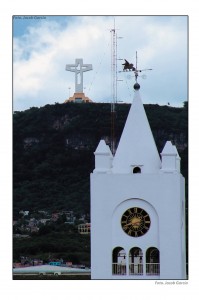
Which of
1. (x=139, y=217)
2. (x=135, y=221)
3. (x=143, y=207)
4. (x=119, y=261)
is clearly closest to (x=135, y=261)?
(x=119, y=261)

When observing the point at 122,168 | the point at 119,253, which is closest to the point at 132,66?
the point at 122,168

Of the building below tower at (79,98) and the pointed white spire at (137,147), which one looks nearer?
the pointed white spire at (137,147)

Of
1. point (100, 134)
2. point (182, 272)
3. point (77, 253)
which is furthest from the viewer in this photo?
point (100, 134)

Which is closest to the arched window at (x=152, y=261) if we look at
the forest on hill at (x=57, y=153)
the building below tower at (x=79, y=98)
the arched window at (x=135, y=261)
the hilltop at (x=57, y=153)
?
the arched window at (x=135, y=261)

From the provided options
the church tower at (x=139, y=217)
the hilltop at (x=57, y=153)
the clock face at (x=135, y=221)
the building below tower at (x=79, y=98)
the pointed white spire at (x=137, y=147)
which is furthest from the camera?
the hilltop at (x=57, y=153)

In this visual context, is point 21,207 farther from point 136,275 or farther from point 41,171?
point 136,275

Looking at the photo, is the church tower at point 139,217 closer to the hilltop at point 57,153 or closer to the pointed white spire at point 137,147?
the pointed white spire at point 137,147

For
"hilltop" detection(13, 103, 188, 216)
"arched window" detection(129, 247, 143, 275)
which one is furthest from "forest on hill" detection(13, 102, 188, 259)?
"arched window" detection(129, 247, 143, 275)

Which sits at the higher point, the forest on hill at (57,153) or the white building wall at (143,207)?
the forest on hill at (57,153)

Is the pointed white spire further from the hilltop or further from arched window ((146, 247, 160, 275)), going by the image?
the hilltop
